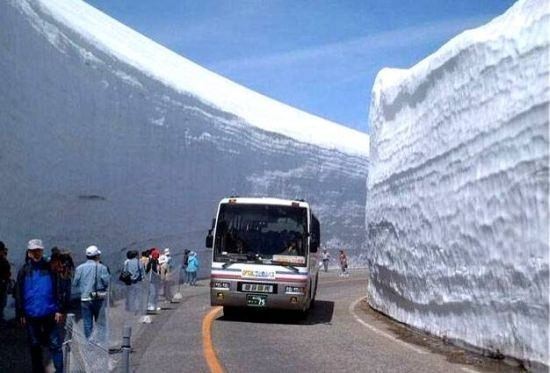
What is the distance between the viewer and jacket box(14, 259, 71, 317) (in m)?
7.74

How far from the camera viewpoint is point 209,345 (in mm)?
10898

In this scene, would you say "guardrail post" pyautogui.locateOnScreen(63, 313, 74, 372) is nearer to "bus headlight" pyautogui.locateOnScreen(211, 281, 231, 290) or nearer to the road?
the road

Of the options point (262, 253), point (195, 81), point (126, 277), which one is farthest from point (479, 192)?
point (195, 81)

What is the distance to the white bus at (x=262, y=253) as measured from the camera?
1395cm

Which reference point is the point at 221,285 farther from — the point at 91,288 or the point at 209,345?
the point at 91,288

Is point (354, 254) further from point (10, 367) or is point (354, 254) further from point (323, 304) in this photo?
point (10, 367)

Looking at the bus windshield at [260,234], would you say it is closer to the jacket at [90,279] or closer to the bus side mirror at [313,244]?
the bus side mirror at [313,244]

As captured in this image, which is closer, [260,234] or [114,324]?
[114,324]

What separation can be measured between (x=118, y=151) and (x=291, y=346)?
17.5 m

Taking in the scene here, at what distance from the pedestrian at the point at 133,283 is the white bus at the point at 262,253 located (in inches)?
56.6

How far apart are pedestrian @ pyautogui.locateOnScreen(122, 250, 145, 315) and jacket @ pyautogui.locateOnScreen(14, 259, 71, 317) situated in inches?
188

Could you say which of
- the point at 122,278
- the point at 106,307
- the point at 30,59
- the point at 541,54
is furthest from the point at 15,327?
the point at 30,59

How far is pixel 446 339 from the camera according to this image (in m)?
11.4

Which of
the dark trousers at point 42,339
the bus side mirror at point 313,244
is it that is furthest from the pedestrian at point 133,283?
the dark trousers at point 42,339
